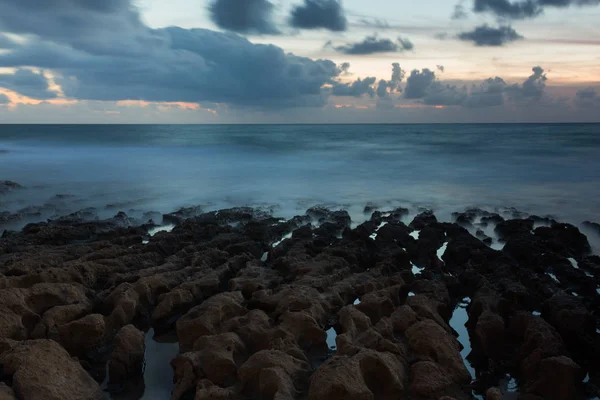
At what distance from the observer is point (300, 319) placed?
5.53m

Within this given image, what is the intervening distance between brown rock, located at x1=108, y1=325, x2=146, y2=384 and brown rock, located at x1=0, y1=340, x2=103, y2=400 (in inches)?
12.6

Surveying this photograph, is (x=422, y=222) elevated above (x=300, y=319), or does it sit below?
below

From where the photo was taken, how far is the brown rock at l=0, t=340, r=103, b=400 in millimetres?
4051

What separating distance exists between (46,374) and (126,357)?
896 mm

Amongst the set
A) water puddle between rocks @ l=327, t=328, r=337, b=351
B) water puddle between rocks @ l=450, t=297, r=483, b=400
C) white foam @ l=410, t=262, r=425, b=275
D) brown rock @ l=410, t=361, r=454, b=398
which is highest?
brown rock @ l=410, t=361, r=454, b=398

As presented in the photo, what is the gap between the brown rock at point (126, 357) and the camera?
4945 millimetres

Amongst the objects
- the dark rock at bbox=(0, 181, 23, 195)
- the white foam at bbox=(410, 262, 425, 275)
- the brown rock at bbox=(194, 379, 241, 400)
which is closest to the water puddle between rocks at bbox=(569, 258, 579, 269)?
the white foam at bbox=(410, 262, 425, 275)

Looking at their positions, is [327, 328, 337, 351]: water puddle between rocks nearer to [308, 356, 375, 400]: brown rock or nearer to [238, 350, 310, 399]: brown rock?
[238, 350, 310, 399]: brown rock

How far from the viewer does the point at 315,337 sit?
5527mm

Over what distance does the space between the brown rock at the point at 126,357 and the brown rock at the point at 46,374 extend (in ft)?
1.05

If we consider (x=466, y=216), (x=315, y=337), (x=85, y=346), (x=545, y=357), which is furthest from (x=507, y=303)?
(x=466, y=216)

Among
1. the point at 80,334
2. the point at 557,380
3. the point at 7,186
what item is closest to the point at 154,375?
the point at 80,334

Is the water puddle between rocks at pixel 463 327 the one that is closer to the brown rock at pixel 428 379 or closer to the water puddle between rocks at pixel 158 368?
the brown rock at pixel 428 379

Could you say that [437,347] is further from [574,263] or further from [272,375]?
[574,263]
